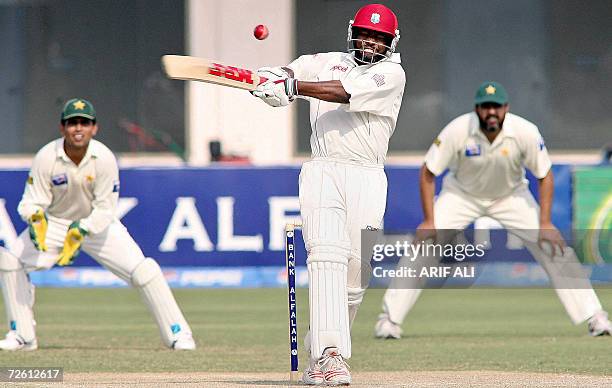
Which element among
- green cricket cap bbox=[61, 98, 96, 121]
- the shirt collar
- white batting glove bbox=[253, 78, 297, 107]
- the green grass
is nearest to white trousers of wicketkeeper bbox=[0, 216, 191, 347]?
the green grass

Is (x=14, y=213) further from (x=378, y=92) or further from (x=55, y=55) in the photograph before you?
(x=378, y=92)

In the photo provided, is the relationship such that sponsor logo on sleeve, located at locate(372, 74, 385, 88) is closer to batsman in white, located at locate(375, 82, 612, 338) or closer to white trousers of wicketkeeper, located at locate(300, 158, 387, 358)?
white trousers of wicketkeeper, located at locate(300, 158, 387, 358)

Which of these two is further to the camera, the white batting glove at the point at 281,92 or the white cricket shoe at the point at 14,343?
the white cricket shoe at the point at 14,343

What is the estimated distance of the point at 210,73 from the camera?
8.34 m

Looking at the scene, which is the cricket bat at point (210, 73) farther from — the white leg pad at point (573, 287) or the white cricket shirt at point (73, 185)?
the white leg pad at point (573, 287)

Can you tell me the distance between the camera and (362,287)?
8578mm

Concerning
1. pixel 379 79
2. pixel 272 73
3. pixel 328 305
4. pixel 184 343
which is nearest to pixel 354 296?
pixel 328 305

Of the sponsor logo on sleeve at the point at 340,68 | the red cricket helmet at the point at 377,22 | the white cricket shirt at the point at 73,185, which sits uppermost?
the red cricket helmet at the point at 377,22

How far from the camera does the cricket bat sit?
8250mm

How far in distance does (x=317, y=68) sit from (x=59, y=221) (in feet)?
11.1

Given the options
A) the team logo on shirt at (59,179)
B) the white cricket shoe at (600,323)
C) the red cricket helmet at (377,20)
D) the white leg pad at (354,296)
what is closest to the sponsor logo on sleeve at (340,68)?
the red cricket helmet at (377,20)

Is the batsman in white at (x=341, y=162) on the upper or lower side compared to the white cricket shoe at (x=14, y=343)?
upper

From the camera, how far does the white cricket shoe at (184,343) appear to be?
35.9 ft

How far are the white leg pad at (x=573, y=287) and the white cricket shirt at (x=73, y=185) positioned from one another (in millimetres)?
3404
